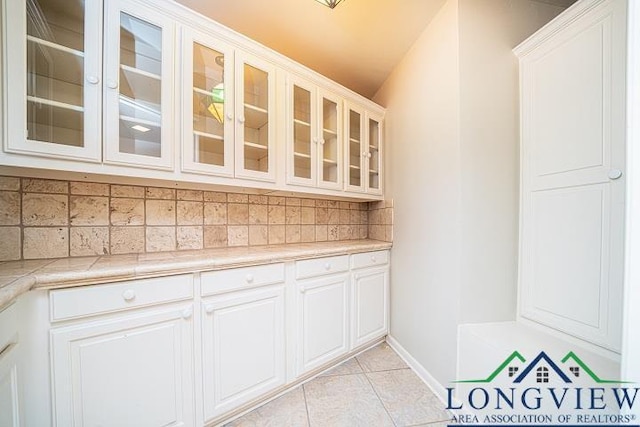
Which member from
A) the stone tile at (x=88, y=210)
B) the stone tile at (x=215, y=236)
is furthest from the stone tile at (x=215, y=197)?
the stone tile at (x=88, y=210)

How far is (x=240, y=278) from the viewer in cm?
127

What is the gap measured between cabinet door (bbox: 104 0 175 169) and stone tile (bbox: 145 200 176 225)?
0.36 metres

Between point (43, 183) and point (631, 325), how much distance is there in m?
2.36

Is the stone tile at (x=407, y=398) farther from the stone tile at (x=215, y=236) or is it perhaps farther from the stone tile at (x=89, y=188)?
the stone tile at (x=89, y=188)

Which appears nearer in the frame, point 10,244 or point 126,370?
point 126,370

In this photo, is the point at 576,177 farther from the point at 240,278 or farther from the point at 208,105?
the point at 208,105

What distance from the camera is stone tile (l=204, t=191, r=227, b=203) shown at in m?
1.62

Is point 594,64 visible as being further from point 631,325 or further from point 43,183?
point 43,183

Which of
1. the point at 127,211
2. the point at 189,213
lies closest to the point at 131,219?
the point at 127,211

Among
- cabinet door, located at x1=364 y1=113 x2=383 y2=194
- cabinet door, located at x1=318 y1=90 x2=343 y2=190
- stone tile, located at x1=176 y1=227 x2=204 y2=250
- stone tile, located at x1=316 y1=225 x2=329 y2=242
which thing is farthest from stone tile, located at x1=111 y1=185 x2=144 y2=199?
cabinet door, located at x1=364 y1=113 x2=383 y2=194

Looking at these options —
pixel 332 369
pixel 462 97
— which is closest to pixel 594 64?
pixel 462 97

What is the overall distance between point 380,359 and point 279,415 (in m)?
0.91

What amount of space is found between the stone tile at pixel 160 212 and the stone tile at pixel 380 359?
1745 mm

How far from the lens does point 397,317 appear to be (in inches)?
79.1
